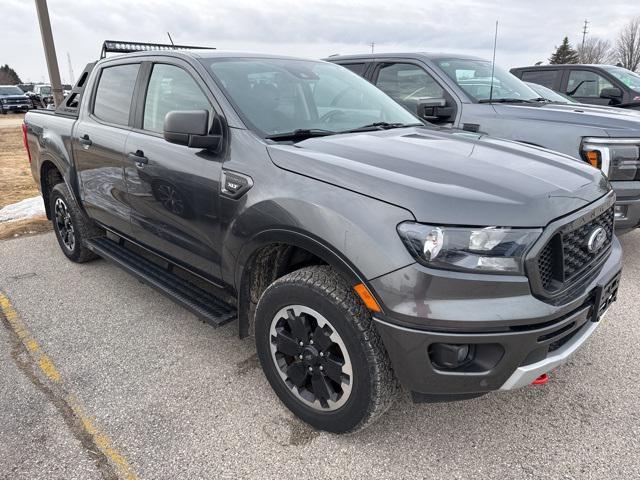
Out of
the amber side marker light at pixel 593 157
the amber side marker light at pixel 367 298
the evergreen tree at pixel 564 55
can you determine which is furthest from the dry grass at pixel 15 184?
the evergreen tree at pixel 564 55

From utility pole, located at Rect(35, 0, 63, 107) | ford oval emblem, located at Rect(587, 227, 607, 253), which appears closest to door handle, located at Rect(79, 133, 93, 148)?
ford oval emblem, located at Rect(587, 227, 607, 253)

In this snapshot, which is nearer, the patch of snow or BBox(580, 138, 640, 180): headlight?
BBox(580, 138, 640, 180): headlight

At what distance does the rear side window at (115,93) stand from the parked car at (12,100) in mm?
33441

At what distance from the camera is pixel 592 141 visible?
410cm

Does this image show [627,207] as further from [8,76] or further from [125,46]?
[8,76]

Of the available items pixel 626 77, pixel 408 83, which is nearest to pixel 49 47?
pixel 408 83

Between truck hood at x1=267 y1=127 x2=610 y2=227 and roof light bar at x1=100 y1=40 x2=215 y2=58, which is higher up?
roof light bar at x1=100 y1=40 x2=215 y2=58

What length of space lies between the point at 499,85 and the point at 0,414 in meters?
5.23

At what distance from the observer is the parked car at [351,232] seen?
1.87m

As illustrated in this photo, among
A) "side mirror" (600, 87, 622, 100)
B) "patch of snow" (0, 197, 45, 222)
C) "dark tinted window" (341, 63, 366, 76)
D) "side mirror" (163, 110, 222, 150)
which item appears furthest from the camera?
"side mirror" (600, 87, 622, 100)

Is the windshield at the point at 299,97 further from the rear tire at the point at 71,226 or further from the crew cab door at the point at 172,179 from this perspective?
the rear tire at the point at 71,226

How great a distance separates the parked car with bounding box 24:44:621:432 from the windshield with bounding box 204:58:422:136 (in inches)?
0.6

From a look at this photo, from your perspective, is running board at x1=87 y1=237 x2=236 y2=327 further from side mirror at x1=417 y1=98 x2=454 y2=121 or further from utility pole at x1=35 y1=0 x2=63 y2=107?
utility pole at x1=35 y1=0 x2=63 y2=107

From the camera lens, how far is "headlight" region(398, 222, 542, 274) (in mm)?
1854
